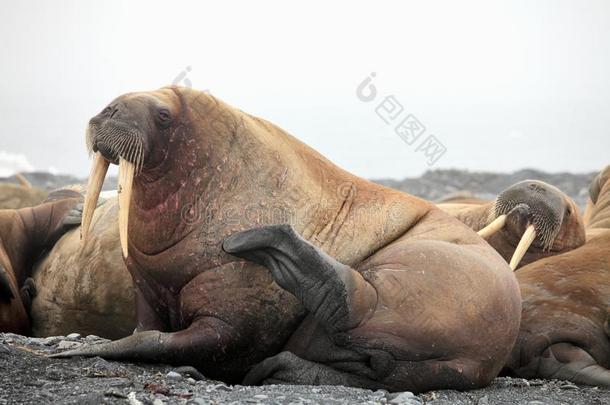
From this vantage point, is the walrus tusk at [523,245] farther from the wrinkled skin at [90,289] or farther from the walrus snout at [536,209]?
the wrinkled skin at [90,289]

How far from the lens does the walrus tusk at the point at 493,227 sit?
7789mm

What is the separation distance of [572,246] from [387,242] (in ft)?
9.63

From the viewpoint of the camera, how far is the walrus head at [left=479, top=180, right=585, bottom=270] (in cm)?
791

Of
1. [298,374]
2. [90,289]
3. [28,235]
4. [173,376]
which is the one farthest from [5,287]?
[298,374]

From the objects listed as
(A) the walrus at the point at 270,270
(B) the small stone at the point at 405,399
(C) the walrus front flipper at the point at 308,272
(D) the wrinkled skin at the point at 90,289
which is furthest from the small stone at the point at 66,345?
(B) the small stone at the point at 405,399

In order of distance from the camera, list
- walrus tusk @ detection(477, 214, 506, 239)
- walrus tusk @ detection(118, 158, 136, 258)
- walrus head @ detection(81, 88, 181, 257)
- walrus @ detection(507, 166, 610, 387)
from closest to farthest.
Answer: walrus tusk @ detection(118, 158, 136, 258), walrus head @ detection(81, 88, 181, 257), walrus @ detection(507, 166, 610, 387), walrus tusk @ detection(477, 214, 506, 239)

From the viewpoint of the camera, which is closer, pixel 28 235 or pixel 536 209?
pixel 28 235

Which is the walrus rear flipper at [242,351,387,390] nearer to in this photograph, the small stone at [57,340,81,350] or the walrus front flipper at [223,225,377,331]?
the walrus front flipper at [223,225,377,331]

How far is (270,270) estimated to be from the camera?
491 centimetres

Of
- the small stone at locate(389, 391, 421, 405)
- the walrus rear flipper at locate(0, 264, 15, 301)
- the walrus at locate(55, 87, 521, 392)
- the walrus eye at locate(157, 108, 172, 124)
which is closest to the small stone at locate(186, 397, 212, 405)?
the walrus at locate(55, 87, 521, 392)

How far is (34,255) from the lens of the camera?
7547 mm

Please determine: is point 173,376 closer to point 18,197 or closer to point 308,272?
point 308,272

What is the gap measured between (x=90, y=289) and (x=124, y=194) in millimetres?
1871

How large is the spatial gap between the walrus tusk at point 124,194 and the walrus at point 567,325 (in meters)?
2.51
